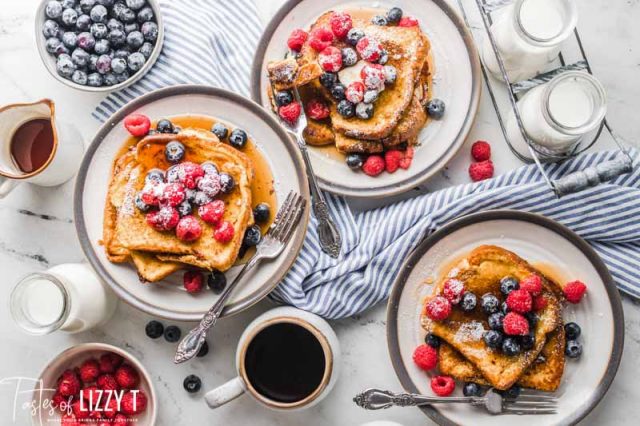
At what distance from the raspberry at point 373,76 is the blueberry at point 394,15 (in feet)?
0.63

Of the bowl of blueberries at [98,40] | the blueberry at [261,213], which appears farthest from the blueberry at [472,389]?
the bowl of blueberries at [98,40]

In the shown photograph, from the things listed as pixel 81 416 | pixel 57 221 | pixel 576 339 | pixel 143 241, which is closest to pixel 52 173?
pixel 57 221

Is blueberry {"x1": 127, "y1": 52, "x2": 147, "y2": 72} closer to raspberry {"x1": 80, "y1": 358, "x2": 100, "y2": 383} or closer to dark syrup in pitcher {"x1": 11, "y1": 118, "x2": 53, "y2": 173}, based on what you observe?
dark syrup in pitcher {"x1": 11, "y1": 118, "x2": 53, "y2": 173}

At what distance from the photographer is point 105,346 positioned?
8.17 feet

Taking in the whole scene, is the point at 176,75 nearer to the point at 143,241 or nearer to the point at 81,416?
the point at 143,241

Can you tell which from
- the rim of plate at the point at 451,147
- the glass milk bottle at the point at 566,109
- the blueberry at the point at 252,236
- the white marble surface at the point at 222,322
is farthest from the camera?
the white marble surface at the point at 222,322

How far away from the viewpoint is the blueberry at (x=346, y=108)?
8.10 feet

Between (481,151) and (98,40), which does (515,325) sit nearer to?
(481,151)

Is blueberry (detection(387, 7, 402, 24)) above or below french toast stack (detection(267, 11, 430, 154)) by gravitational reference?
above

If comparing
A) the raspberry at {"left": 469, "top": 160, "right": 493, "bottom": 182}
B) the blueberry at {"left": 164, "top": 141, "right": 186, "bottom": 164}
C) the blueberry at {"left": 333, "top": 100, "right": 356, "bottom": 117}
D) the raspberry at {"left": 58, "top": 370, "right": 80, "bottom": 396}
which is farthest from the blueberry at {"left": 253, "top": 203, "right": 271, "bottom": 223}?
the raspberry at {"left": 58, "top": 370, "right": 80, "bottom": 396}

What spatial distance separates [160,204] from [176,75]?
51cm

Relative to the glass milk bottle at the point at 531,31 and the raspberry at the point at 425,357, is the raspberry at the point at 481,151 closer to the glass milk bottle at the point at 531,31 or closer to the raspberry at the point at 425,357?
the glass milk bottle at the point at 531,31

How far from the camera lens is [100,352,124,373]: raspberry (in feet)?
8.38

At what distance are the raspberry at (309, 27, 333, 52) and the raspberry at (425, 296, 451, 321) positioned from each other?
875mm
